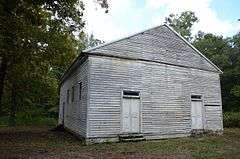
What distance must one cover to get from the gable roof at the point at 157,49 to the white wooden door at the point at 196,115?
251 cm

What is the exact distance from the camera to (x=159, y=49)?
18047 millimetres

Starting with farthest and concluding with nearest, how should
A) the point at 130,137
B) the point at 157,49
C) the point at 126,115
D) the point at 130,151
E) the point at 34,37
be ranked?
1. the point at 34,37
2. the point at 157,49
3. the point at 126,115
4. the point at 130,137
5. the point at 130,151

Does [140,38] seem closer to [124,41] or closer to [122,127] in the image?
[124,41]

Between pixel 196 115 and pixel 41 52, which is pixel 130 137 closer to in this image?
pixel 196 115

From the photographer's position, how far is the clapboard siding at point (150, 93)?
15.2 meters

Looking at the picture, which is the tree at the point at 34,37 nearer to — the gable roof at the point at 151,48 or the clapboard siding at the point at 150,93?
the gable roof at the point at 151,48

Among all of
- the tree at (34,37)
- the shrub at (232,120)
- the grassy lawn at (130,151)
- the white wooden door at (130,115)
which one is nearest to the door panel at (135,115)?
the white wooden door at (130,115)

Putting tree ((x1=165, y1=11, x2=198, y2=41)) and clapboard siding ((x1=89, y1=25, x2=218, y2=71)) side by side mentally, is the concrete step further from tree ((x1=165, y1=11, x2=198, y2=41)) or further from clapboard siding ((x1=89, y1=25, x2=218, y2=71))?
tree ((x1=165, y1=11, x2=198, y2=41))

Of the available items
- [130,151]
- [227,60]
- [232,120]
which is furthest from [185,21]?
[130,151]

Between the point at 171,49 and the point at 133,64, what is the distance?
3.40 meters

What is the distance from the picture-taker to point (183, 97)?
60.4 feet

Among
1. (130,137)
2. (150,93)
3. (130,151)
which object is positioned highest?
(150,93)

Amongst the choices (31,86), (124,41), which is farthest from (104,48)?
(31,86)

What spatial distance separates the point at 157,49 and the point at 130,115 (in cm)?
458
